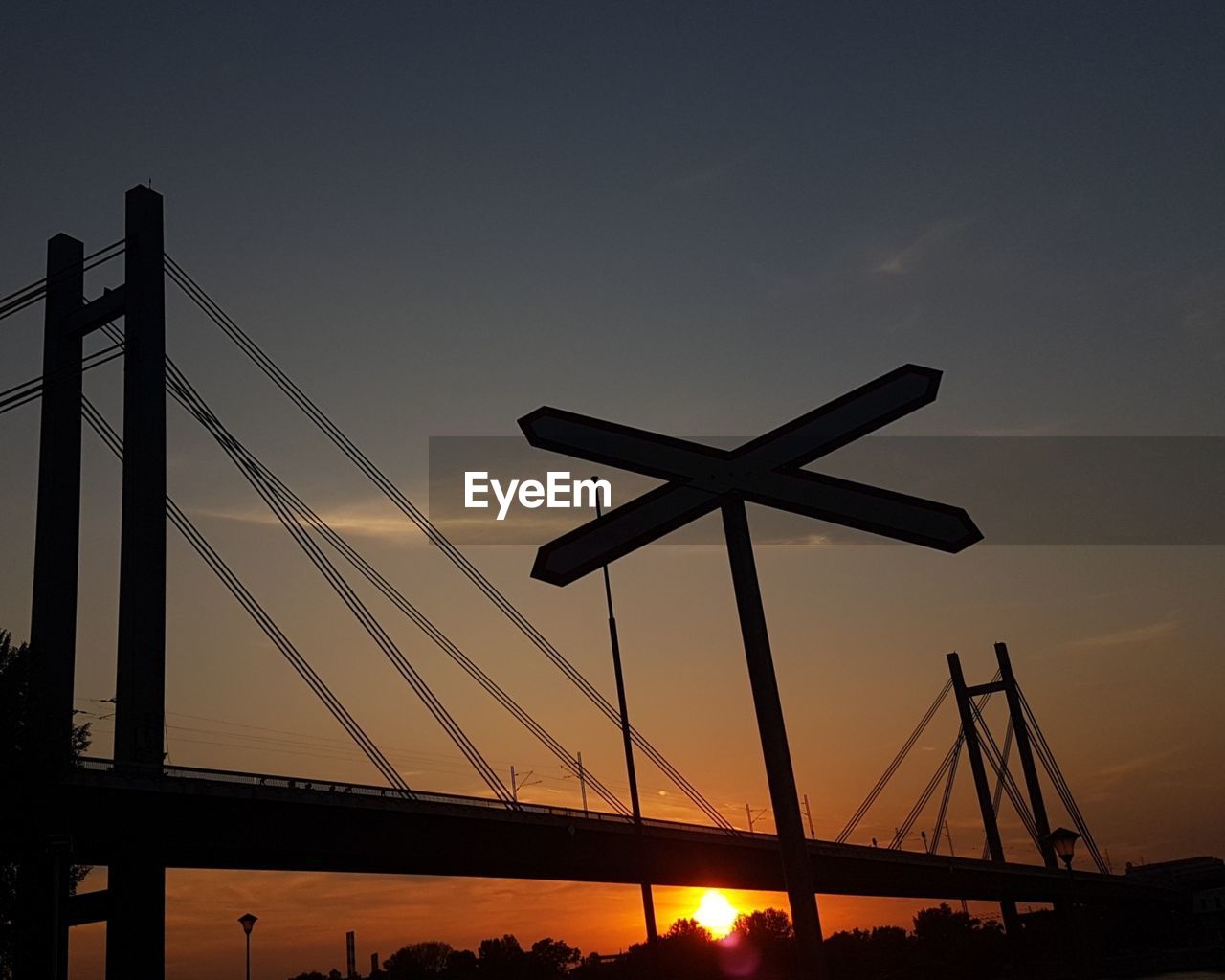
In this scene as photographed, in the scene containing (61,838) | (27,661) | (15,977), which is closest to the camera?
(61,838)

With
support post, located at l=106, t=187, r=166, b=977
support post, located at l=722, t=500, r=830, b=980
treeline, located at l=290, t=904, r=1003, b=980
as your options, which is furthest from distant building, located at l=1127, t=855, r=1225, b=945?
support post, located at l=722, t=500, r=830, b=980

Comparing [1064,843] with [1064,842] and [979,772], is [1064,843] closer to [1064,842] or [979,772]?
[1064,842]

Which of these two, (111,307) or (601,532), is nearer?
(601,532)

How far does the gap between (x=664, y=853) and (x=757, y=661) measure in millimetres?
54922

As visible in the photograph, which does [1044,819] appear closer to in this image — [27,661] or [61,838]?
[27,661]

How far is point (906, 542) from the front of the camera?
9508 millimetres

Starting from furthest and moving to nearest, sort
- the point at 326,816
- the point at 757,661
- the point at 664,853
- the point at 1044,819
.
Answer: the point at 1044,819 < the point at 664,853 < the point at 326,816 < the point at 757,661

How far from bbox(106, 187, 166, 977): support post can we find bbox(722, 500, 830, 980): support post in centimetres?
2975

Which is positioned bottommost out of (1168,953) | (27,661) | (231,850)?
(1168,953)

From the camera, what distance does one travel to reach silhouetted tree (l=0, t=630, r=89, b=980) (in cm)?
3148

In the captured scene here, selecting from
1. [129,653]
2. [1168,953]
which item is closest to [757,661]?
[129,653]

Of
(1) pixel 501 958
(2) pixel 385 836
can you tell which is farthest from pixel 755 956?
(2) pixel 385 836

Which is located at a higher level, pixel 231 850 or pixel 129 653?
pixel 129 653

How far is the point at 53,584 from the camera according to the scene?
38.9m
